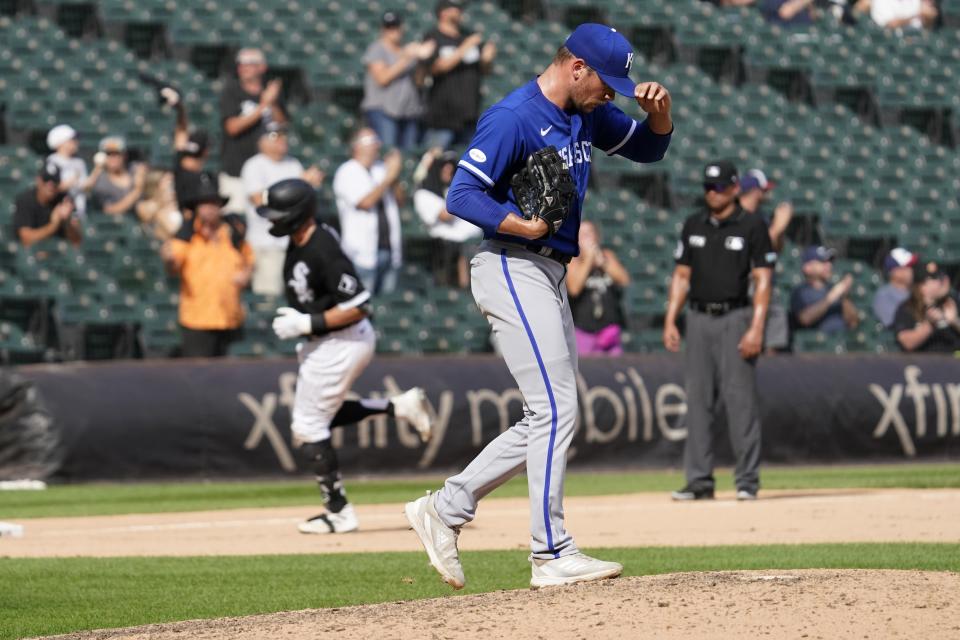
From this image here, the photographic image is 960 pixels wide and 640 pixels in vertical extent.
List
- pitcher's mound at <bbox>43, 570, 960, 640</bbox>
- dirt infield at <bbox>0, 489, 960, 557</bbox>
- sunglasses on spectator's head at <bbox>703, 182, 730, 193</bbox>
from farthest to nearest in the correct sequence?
1. sunglasses on spectator's head at <bbox>703, 182, 730, 193</bbox>
2. dirt infield at <bbox>0, 489, 960, 557</bbox>
3. pitcher's mound at <bbox>43, 570, 960, 640</bbox>

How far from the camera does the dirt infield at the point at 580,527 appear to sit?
354 inches

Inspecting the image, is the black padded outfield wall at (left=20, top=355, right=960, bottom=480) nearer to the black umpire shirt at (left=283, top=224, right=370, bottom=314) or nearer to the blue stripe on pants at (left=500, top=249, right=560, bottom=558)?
the black umpire shirt at (left=283, top=224, right=370, bottom=314)

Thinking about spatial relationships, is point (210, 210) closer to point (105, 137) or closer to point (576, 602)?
point (105, 137)

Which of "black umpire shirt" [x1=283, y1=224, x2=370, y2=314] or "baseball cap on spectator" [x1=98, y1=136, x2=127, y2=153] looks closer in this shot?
"black umpire shirt" [x1=283, y1=224, x2=370, y2=314]

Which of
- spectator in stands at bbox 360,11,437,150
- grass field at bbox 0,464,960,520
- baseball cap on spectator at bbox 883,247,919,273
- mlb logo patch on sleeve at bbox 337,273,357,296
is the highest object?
spectator in stands at bbox 360,11,437,150

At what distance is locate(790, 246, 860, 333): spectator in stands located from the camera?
1711 cm


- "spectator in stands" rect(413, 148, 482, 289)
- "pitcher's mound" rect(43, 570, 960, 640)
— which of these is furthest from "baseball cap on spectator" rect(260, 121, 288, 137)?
"pitcher's mound" rect(43, 570, 960, 640)

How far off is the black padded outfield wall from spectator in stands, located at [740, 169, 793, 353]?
71 cm

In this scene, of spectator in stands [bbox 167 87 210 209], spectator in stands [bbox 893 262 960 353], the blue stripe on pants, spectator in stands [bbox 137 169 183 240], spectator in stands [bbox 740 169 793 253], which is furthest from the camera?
spectator in stands [bbox 893 262 960 353]

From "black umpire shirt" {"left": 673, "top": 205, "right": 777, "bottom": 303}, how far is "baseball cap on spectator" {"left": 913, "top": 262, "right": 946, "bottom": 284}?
6045mm

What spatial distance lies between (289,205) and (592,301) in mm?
6489

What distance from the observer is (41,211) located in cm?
1555

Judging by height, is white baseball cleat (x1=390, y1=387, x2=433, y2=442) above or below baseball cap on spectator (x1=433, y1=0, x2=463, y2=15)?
below

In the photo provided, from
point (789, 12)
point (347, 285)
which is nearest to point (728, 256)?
point (347, 285)
